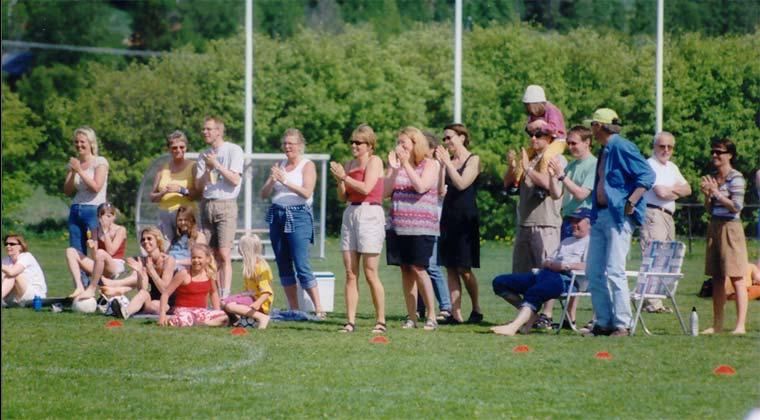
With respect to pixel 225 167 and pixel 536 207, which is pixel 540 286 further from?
pixel 225 167

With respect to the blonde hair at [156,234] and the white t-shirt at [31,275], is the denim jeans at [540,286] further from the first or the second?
the white t-shirt at [31,275]

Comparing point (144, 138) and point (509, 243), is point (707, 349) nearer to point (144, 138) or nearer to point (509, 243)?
point (509, 243)

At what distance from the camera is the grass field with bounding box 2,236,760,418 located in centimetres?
816

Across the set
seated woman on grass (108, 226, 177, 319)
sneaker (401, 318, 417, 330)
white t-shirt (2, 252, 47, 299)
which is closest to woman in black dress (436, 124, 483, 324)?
sneaker (401, 318, 417, 330)

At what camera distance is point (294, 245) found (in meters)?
13.0

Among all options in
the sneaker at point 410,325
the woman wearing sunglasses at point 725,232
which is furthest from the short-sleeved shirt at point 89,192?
the woman wearing sunglasses at point 725,232

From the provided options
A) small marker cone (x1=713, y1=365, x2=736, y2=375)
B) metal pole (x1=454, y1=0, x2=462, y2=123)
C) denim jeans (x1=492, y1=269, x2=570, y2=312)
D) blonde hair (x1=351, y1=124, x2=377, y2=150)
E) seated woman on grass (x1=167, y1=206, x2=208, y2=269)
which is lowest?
small marker cone (x1=713, y1=365, x2=736, y2=375)

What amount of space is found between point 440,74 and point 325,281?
20.7 metres

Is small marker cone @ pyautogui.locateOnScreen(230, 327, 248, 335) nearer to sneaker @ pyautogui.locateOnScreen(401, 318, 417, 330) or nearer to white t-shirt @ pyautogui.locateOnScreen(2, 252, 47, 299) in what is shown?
sneaker @ pyautogui.locateOnScreen(401, 318, 417, 330)

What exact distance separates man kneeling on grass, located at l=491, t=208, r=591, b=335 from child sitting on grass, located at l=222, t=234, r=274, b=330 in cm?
204

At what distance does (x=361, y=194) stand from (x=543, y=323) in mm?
1980

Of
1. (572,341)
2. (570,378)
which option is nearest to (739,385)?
(570,378)

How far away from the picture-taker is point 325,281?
14.1m

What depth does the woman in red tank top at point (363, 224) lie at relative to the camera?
1184cm
